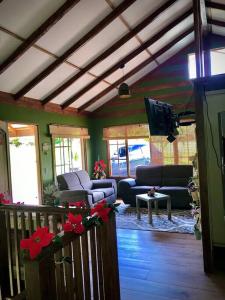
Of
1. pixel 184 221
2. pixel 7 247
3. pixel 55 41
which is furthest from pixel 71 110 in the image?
pixel 7 247

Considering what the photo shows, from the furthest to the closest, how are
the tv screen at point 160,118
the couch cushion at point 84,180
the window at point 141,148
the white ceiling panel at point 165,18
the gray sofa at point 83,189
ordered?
the window at point 141,148, the couch cushion at point 84,180, the gray sofa at point 83,189, the white ceiling panel at point 165,18, the tv screen at point 160,118

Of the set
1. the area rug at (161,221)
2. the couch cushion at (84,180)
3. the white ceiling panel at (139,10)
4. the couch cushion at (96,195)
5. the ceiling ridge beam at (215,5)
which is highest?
the ceiling ridge beam at (215,5)

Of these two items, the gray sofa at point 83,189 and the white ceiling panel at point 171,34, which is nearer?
the gray sofa at point 83,189

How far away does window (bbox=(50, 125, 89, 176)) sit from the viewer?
6340mm

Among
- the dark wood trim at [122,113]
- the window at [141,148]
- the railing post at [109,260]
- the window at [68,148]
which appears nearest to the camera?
the railing post at [109,260]

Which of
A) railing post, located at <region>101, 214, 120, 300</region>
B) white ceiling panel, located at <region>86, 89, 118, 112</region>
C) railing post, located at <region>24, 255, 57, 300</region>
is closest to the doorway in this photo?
white ceiling panel, located at <region>86, 89, 118, 112</region>

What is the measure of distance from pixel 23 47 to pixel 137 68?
327 centimetres

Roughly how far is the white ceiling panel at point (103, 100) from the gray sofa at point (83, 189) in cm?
211

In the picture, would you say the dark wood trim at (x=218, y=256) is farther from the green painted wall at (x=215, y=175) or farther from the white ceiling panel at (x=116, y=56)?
the white ceiling panel at (x=116, y=56)

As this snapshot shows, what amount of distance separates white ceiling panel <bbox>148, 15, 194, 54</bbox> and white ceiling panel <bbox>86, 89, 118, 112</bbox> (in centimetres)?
164

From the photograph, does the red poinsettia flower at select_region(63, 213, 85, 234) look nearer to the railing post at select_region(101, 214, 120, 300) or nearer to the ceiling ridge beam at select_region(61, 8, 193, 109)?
the railing post at select_region(101, 214, 120, 300)

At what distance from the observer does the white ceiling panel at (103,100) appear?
23.6 ft

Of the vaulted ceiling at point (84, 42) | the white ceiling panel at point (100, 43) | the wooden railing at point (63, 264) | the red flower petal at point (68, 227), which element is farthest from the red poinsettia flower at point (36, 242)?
the white ceiling panel at point (100, 43)

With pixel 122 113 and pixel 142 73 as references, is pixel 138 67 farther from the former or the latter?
pixel 122 113
